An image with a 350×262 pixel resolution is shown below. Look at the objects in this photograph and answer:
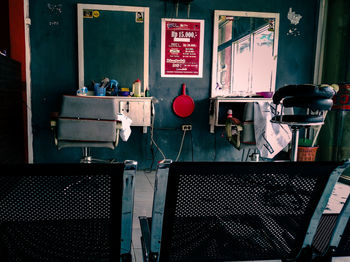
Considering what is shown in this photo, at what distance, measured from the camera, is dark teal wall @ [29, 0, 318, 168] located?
3592 millimetres

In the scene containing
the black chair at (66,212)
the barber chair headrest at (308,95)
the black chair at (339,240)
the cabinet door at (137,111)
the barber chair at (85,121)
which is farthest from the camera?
the cabinet door at (137,111)

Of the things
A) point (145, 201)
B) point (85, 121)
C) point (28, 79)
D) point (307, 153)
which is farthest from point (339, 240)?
point (28, 79)

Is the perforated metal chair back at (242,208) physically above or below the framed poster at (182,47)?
below

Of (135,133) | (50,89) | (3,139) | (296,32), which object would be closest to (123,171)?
(3,139)

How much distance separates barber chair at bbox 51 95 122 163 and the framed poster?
64.6 inches

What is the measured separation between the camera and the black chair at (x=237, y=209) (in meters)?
0.66

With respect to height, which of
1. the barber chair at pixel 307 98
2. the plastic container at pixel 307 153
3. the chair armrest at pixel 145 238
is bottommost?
the plastic container at pixel 307 153

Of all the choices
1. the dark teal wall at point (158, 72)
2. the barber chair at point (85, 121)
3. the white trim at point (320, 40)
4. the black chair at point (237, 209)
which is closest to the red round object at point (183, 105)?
the dark teal wall at point (158, 72)

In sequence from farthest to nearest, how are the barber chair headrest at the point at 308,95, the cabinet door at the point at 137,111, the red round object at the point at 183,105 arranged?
the red round object at the point at 183,105
the cabinet door at the point at 137,111
the barber chair headrest at the point at 308,95

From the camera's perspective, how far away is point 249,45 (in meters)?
3.94

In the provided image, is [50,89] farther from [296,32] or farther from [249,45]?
[296,32]

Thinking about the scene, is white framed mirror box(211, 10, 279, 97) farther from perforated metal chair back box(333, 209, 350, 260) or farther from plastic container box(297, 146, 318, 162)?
perforated metal chair back box(333, 209, 350, 260)

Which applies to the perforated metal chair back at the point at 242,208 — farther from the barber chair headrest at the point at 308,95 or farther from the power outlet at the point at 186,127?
the power outlet at the point at 186,127

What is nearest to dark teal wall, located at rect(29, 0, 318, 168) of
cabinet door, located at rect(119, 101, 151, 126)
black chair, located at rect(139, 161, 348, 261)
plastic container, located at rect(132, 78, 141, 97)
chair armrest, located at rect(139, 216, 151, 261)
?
plastic container, located at rect(132, 78, 141, 97)
